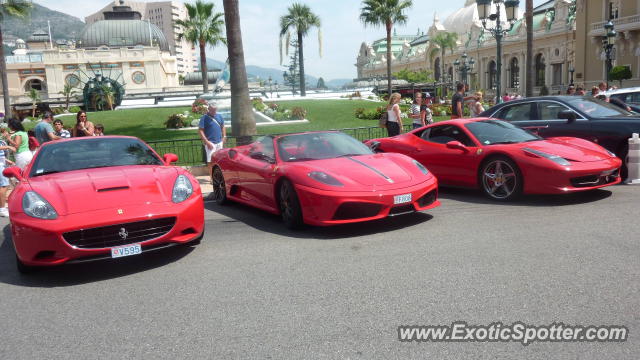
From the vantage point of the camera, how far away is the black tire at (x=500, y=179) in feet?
26.1

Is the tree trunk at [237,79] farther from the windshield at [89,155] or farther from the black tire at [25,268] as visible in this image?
the black tire at [25,268]

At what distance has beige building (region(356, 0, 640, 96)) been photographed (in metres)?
50.0

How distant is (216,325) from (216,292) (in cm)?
77

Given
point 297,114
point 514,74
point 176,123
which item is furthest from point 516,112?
point 514,74

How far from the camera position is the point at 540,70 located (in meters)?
70.4

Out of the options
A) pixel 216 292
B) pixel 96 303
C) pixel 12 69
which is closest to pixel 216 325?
pixel 216 292

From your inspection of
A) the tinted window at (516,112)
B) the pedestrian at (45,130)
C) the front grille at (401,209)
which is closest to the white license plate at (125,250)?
the front grille at (401,209)

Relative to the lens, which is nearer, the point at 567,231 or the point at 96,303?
the point at 96,303

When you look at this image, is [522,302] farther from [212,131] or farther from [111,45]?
[111,45]

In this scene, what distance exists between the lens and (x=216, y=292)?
4.62 meters

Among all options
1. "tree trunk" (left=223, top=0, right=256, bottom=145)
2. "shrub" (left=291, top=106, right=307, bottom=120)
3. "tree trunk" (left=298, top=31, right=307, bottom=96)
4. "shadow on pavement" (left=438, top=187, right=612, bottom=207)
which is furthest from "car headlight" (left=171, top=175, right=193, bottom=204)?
"tree trunk" (left=298, top=31, right=307, bottom=96)

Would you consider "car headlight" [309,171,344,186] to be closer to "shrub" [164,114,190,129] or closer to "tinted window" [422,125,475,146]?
"tinted window" [422,125,475,146]

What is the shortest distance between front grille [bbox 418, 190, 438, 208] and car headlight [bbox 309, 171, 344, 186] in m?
1.06

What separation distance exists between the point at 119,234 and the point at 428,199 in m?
3.68
